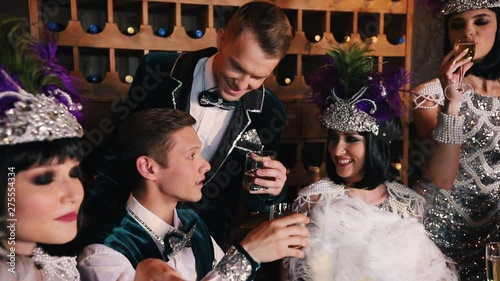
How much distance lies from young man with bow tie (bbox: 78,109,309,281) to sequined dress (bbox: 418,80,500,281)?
3.63 feet

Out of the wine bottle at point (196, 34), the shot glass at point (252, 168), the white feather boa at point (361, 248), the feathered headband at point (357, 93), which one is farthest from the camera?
the wine bottle at point (196, 34)

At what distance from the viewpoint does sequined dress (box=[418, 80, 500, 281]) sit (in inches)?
92.7

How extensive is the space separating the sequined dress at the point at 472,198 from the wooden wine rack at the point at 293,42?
1.51 feet

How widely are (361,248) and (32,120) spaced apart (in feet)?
3.12

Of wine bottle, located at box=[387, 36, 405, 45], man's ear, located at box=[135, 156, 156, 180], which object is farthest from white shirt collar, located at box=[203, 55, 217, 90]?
wine bottle, located at box=[387, 36, 405, 45]

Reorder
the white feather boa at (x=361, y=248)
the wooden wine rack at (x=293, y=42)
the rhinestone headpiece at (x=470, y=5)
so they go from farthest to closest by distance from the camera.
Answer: the wooden wine rack at (x=293, y=42), the rhinestone headpiece at (x=470, y=5), the white feather boa at (x=361, y=248)

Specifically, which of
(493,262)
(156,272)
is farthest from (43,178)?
(493,262)

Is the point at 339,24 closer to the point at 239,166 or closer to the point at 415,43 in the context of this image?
the point at 415,43

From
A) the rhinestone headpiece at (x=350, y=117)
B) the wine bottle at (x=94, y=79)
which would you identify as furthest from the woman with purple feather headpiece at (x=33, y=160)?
the wine bottle at (x=94, y=79)

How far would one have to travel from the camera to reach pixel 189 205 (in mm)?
2373

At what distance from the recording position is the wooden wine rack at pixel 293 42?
2.55m

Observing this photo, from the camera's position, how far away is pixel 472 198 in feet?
7.85

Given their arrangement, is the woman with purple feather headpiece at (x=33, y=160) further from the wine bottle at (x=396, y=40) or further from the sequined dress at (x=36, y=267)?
the wine bottle at (x=396, y=40)

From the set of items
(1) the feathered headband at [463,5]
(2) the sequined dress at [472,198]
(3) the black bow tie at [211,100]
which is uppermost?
(1) the feathered headband at [463,5]
